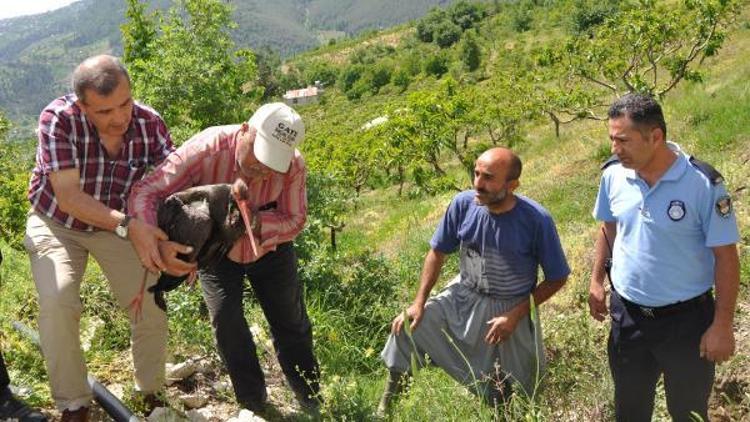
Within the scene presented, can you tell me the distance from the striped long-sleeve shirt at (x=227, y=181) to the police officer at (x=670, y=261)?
1.44 meters

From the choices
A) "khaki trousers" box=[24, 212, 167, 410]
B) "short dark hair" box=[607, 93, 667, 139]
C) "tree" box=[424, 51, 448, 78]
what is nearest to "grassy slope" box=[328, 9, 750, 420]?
"khaki trousers" box=[24, 212, 167, 410]

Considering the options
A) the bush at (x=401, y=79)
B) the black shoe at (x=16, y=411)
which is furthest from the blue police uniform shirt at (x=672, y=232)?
the bush at (x=401, y=79)

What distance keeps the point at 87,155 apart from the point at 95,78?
16.2 inches

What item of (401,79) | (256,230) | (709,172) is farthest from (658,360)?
(401,79)

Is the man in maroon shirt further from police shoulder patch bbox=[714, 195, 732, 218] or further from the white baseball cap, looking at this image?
police shoulder patch bbox=[714, 195, 732, 218]

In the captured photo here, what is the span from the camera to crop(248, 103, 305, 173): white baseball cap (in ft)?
8.34

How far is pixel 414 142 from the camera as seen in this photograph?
53.4ft

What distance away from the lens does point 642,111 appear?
2473 millimetres

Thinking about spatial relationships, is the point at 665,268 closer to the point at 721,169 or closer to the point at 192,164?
the point at 192,164

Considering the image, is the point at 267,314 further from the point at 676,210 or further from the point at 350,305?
the point at 676,210

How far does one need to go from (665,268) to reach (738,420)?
119 cm

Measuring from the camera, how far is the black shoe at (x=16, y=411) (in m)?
2.63

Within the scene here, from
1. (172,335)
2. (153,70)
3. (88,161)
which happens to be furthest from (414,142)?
(88,161)

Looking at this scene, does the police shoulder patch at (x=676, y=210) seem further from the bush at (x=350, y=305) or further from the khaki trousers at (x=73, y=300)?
the khaki trousers at (x=73, y=300)
